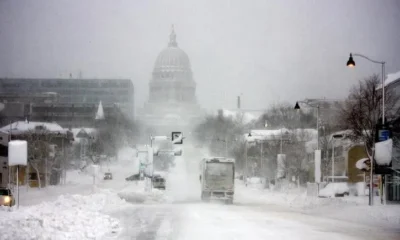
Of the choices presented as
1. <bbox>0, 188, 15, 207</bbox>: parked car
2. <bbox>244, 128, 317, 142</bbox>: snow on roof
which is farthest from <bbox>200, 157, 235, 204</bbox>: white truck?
<bbox>244, 128, 317, 142</bbox>: snow on roof

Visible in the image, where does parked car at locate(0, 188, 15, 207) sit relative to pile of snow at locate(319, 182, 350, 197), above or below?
above

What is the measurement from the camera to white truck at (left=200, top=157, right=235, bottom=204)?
4297 centimetres

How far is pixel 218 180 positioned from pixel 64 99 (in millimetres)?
154086

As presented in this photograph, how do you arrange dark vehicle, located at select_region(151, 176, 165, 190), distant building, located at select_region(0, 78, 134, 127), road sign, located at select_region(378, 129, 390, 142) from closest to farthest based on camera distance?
road sign, located at select_region(378, 129, 390, 142)
dark vehicle, located at select_region(151, 176, 165, 190)
distant building, located at select_region(0, 78, 134, 127)

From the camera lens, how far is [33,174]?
242 ft

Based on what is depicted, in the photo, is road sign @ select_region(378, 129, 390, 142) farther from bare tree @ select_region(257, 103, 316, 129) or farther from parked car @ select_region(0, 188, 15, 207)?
bare tree @ select_region(257, 103, 316, 129)

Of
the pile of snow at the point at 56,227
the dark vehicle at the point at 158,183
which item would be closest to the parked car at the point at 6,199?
the pile of snow at the point at 56,227

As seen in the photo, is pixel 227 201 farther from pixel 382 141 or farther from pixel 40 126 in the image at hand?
pixel 40 126

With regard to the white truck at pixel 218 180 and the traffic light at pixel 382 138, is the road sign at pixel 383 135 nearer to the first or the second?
the traffic light at pixel 382 138

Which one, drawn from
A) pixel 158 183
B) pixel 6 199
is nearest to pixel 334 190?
pixel 158 183

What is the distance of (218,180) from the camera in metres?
43.1

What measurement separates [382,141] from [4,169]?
44.2 metres

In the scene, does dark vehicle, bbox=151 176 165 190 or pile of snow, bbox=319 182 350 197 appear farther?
dark vehicle, bbox=151 176 165 190

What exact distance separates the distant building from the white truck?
8144 cm
